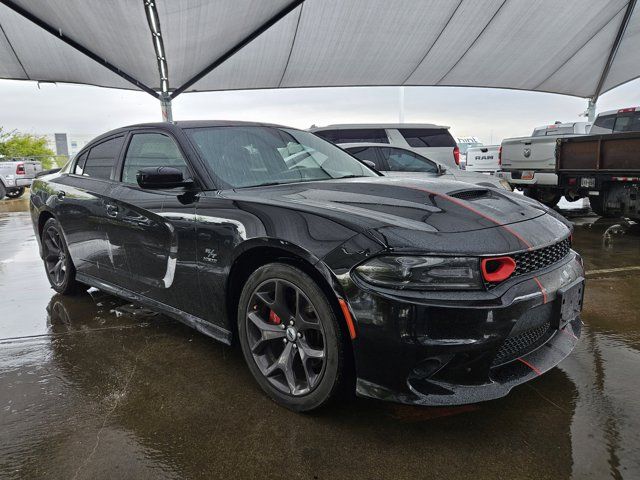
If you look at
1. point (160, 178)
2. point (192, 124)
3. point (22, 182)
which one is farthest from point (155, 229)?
point (22, 182)

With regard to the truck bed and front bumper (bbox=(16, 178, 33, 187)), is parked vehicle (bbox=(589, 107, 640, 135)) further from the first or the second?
front bumper (bbox=(16, 178, 33, 187))

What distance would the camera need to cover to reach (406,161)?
795 centimetres

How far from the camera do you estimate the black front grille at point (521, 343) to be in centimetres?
197

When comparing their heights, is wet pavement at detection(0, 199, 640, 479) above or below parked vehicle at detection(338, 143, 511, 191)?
below

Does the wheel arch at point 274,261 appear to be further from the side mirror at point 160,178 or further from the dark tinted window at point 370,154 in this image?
the dark tinted window at point 370,154

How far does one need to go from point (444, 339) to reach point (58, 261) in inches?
148

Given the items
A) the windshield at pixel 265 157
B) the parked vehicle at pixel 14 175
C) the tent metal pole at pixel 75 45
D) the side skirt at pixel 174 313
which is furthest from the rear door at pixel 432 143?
the parked vehicle at pixel 14 175

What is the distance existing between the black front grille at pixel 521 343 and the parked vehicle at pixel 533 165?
23.6 ft

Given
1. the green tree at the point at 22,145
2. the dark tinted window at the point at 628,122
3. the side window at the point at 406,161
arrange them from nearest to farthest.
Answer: the side window at the point at 406,161
the dark tinted window at the point at 628,122
the green tree at the point at 22,145

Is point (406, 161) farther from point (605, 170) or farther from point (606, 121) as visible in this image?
point (606, 121)

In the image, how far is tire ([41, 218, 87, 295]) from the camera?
400 cm

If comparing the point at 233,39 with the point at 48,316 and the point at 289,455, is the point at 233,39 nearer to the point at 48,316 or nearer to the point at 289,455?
the point at 48,316

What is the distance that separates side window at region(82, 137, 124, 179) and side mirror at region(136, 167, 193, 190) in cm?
101

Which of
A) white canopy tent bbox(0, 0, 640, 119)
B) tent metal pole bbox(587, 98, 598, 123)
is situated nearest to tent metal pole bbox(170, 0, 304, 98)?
white canopy tent bbox(0, 0, 640, 119)
